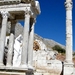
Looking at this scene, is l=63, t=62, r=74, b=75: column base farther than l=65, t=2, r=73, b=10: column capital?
No

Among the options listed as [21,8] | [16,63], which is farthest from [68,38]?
[21,8]

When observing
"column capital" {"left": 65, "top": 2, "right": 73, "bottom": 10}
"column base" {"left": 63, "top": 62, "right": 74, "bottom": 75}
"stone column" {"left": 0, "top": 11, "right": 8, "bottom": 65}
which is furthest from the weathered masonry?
"column capital" {"left": 65, "top": 2, "right": 73, "bottom": 10}

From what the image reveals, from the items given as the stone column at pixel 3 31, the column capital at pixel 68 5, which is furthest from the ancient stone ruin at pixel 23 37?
the column capital at pixel 68 5

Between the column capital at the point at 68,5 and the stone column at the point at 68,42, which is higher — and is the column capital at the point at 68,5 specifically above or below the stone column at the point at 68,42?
above

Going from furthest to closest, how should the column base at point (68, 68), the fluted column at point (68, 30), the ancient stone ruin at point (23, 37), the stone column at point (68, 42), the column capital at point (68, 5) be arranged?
the column capital at point (68, 5) < the fluted column at point (68, 30) < the stone column at point (68, 42) < the column base at point (68, 68) < the ancient stone ruin at point (23, 37)

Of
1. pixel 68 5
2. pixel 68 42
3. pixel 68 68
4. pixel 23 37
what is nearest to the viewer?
pixel 23 37

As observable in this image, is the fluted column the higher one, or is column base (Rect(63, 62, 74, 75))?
the fluted column

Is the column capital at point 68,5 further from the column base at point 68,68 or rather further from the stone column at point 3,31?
the stone column at point 3,31

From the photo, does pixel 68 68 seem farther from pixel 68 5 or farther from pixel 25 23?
pixel 25 23

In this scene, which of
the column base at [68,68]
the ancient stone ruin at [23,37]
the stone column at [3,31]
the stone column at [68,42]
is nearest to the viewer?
the ancient stone ruin at [23,37]

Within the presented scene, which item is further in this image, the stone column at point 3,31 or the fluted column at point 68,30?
the fluted column at point 68,30

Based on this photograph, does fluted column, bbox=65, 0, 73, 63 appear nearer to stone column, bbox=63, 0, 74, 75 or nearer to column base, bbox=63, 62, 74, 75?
stone column, bbox=63, 0, 74, 75

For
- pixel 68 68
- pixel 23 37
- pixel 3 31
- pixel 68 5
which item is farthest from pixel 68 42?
pixel 3 31

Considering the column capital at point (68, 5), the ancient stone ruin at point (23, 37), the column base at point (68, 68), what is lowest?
the column base at point (68, 68)
